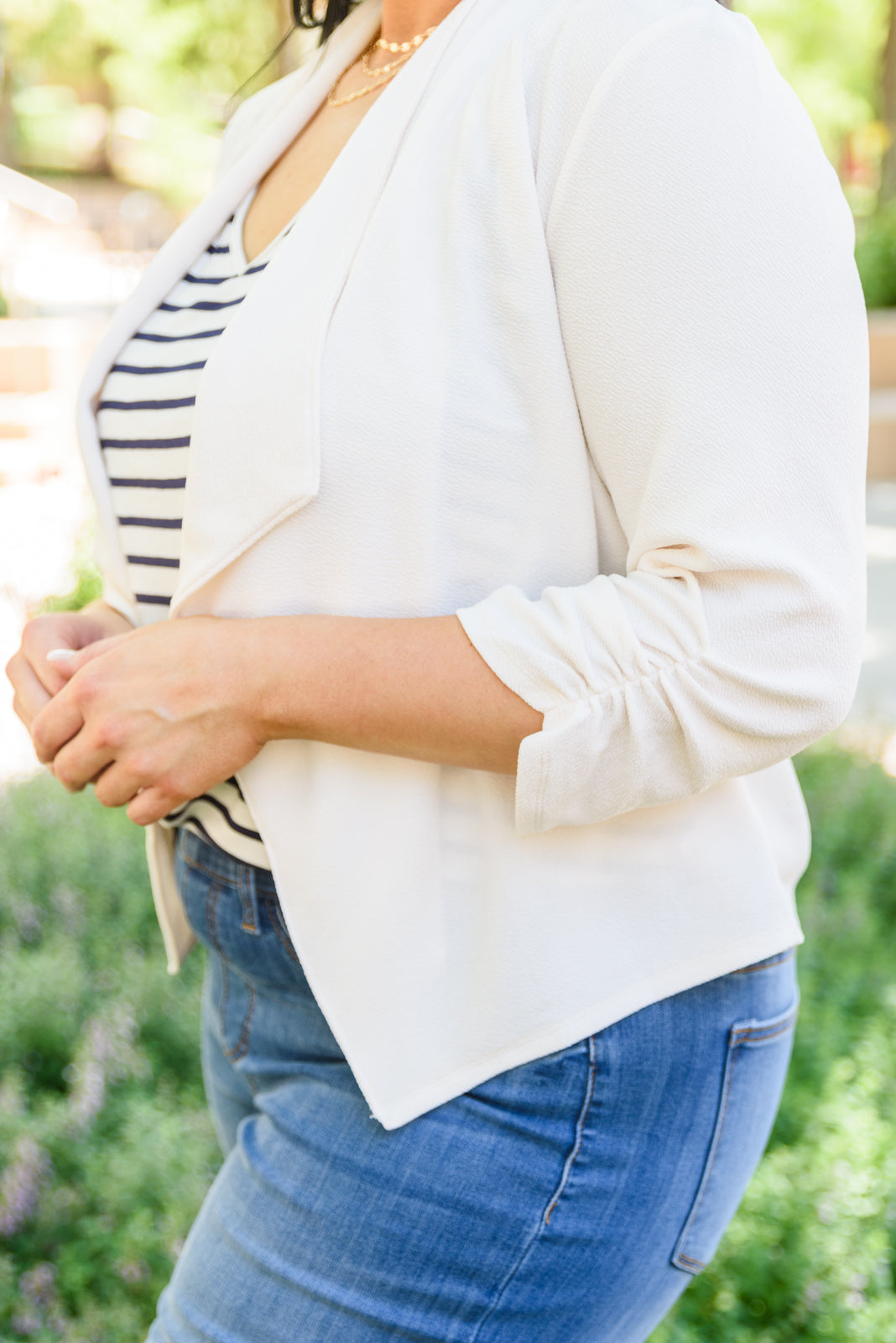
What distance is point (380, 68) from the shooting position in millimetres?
1423

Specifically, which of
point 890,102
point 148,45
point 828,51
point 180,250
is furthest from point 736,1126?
point 828,51

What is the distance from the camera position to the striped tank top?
47.0 inches

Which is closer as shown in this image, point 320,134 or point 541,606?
point 541,606

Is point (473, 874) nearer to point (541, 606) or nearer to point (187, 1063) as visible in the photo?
point (541, 606)

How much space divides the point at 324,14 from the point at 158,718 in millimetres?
1105

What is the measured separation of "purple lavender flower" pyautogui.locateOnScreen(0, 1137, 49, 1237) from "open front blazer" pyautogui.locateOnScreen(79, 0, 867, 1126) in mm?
1756

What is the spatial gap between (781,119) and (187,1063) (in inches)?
102

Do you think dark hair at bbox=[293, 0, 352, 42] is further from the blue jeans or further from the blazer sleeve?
the blue jeans

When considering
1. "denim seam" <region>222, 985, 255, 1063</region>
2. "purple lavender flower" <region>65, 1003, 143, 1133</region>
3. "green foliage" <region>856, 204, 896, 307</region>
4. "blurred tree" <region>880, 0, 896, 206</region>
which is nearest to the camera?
"denim seam" <region>222, 985, 255, 1063</region>

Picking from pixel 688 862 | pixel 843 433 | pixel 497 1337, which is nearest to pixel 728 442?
pixel 843 433

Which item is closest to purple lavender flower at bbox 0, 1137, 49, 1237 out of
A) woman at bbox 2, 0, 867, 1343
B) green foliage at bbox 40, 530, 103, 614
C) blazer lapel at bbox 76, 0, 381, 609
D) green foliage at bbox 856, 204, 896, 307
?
woman at bbox 2, 0, 867, 1343

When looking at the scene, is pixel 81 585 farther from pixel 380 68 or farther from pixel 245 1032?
pixel 245 1032

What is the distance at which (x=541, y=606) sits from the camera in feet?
3.20

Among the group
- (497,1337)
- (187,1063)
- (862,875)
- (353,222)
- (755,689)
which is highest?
(353,222)
